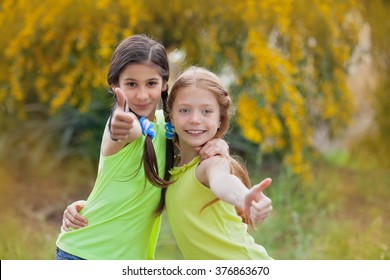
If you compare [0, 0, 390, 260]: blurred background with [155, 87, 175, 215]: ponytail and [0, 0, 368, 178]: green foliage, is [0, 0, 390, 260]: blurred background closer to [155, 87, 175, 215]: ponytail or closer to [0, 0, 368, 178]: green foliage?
[0, 0, 368, 178]: green foliage

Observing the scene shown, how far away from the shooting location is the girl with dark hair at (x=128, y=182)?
210 cm

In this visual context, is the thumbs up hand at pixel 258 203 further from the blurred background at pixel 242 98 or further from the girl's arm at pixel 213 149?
the blurred background at pixel 242 98

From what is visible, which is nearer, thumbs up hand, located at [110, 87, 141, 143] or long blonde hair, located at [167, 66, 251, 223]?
thumbs up hand, located at [110, 87, 141, 143]

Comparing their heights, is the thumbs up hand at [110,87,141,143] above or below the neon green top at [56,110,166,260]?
above

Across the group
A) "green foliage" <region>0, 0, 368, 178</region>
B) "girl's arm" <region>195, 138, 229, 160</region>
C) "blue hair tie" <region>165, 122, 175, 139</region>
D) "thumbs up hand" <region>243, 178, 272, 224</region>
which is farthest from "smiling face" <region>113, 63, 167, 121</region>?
"green foliage" <region>0, 0, 368, 178</region>

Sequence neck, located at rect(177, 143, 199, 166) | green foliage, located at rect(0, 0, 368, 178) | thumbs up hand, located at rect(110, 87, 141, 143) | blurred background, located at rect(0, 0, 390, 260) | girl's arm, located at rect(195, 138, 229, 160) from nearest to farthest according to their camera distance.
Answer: thumbs up hand, located at rect(110, 87, 141, 143)
girl's arm, located at rect(195, 138, 229, 160)
neck, located at rect(177, 143, 199, 166)
blurred background, located at rect(0, 0, 390, 260)
green foliage, located at rect(0, 0, 368, 178)

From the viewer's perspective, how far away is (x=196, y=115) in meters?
2.07

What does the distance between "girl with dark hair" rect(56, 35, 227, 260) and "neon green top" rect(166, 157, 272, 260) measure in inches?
2.6

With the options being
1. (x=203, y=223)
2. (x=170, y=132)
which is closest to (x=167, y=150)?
(x=170, y=132)

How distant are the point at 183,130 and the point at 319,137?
12.1ft

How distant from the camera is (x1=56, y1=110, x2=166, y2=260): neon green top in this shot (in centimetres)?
211

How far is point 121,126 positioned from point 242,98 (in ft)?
9.32
